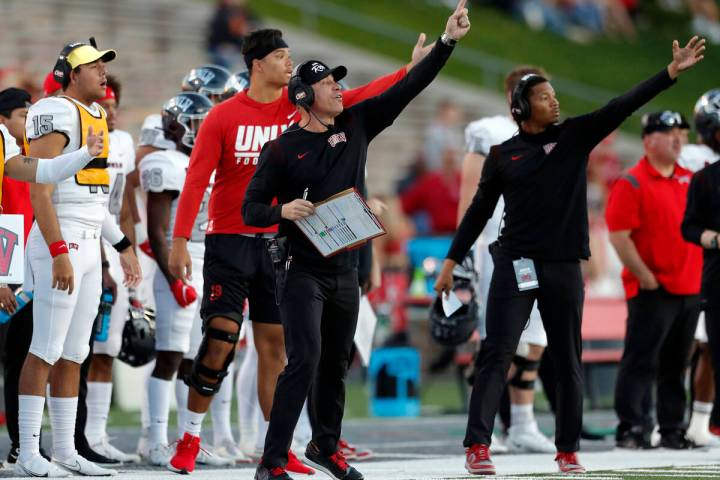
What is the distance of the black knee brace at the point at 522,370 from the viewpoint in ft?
38.6

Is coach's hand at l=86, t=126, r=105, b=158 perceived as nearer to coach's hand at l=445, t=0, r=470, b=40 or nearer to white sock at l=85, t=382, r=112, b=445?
coach's hand at l=445, t=0, r=470, b=40

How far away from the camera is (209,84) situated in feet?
37.5

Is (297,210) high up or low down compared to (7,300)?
up

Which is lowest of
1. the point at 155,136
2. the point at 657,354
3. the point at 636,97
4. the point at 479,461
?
the point at 479,461

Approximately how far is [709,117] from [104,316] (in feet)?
14.3

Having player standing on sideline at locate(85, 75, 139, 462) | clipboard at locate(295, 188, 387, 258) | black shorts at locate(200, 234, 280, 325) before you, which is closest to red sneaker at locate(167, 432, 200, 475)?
black shorts at locate(200, 234, 280, 325)

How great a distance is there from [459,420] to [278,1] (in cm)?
1407

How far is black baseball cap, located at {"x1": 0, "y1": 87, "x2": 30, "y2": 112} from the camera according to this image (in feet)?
32.4

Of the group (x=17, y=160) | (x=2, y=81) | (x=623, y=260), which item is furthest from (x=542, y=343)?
(x=2, y=81)

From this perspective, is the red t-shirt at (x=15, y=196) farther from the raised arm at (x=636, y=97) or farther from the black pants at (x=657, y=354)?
the black pants at (x=657, y=354)

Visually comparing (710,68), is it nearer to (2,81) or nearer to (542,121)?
(2,81)

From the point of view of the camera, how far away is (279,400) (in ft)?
27.9

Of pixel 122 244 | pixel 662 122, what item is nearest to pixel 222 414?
pixel 122 244

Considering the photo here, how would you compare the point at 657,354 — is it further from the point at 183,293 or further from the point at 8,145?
the point at 8,145
